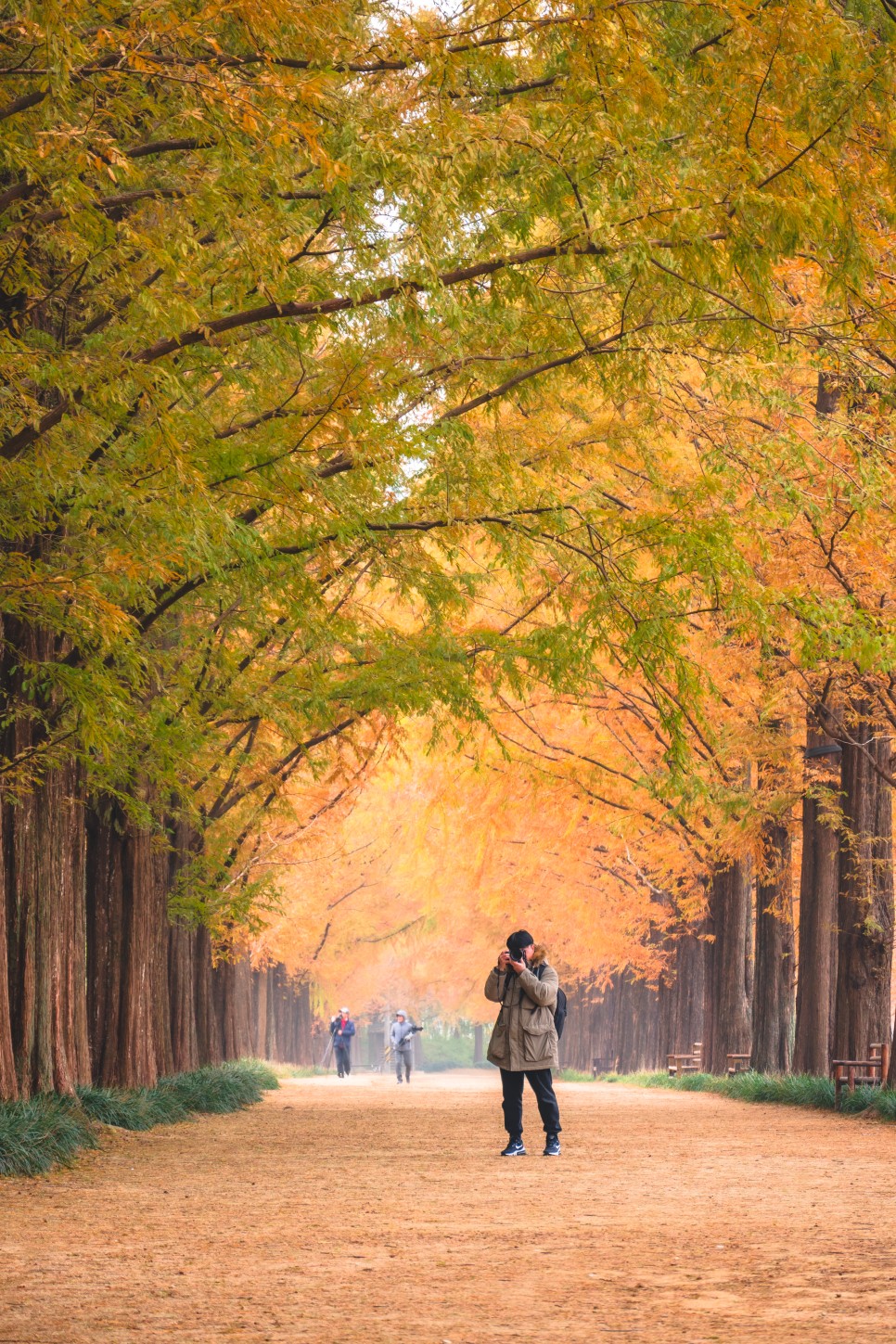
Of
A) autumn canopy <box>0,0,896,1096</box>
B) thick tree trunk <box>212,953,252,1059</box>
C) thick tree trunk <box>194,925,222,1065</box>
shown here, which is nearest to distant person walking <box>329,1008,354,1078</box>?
thick tree trunk <box>212,953,252,1059</box>

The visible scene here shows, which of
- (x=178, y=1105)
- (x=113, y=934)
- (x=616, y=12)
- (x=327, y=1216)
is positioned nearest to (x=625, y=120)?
(x=616, y=12)

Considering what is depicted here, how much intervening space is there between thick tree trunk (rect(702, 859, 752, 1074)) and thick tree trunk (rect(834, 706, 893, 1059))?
6888 mm

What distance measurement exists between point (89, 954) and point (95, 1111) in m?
2.51

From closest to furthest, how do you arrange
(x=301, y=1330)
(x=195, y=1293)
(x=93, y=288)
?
1. (x=301, y=1330)
2. (x=195, y=1293)
3. (x=93, y=288)

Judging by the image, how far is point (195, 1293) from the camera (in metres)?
5.98

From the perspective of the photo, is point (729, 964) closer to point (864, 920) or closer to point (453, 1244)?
point (864, 920)

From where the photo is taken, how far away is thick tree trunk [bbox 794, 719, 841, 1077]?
2097 centimetres

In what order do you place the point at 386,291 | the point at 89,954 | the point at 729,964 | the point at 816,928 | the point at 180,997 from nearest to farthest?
the point at 386,291 < the point at 89,954 < the point at 816,928 < the point at 180,997 < the point at 729,964

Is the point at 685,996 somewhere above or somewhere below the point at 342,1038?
above

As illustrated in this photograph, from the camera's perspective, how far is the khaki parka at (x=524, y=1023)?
1162 centimetres

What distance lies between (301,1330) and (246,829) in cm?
1712

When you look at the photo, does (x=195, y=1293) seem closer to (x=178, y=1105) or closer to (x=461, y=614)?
(x=461, y=614)

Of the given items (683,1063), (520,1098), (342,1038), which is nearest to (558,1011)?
(520,1098)

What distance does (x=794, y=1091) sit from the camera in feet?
65.1
